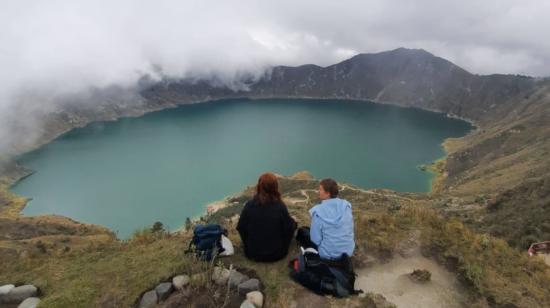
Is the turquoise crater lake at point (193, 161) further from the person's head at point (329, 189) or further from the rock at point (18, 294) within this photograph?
the person's head at point (329, 189)

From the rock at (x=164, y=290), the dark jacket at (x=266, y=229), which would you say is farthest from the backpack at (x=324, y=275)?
the rock at (x=164, y=290)

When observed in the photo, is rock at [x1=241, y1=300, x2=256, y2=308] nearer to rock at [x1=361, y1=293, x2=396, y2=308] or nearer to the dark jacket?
the dark jacket

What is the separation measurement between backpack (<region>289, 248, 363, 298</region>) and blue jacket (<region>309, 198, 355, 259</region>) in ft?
0.62

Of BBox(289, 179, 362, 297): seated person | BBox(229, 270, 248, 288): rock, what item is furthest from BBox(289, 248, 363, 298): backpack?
BBox(229, 270, 248, 288): rock

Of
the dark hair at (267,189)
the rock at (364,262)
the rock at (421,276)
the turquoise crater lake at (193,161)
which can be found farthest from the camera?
the turquoise crater lake at (193,161)

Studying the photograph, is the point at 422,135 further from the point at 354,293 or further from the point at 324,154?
the point at 354,293

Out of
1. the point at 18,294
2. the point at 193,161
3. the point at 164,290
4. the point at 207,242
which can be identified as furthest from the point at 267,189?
the point at 193,161

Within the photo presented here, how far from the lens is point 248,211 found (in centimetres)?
842

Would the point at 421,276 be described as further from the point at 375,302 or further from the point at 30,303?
the point at 30,303

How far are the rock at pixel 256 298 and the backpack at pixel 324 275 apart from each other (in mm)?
882

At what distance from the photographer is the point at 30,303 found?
27.8ft

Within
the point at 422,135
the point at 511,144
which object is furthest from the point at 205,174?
the point at 422,135

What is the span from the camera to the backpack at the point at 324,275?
7.80 meters

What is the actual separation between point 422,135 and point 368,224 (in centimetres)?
14889
